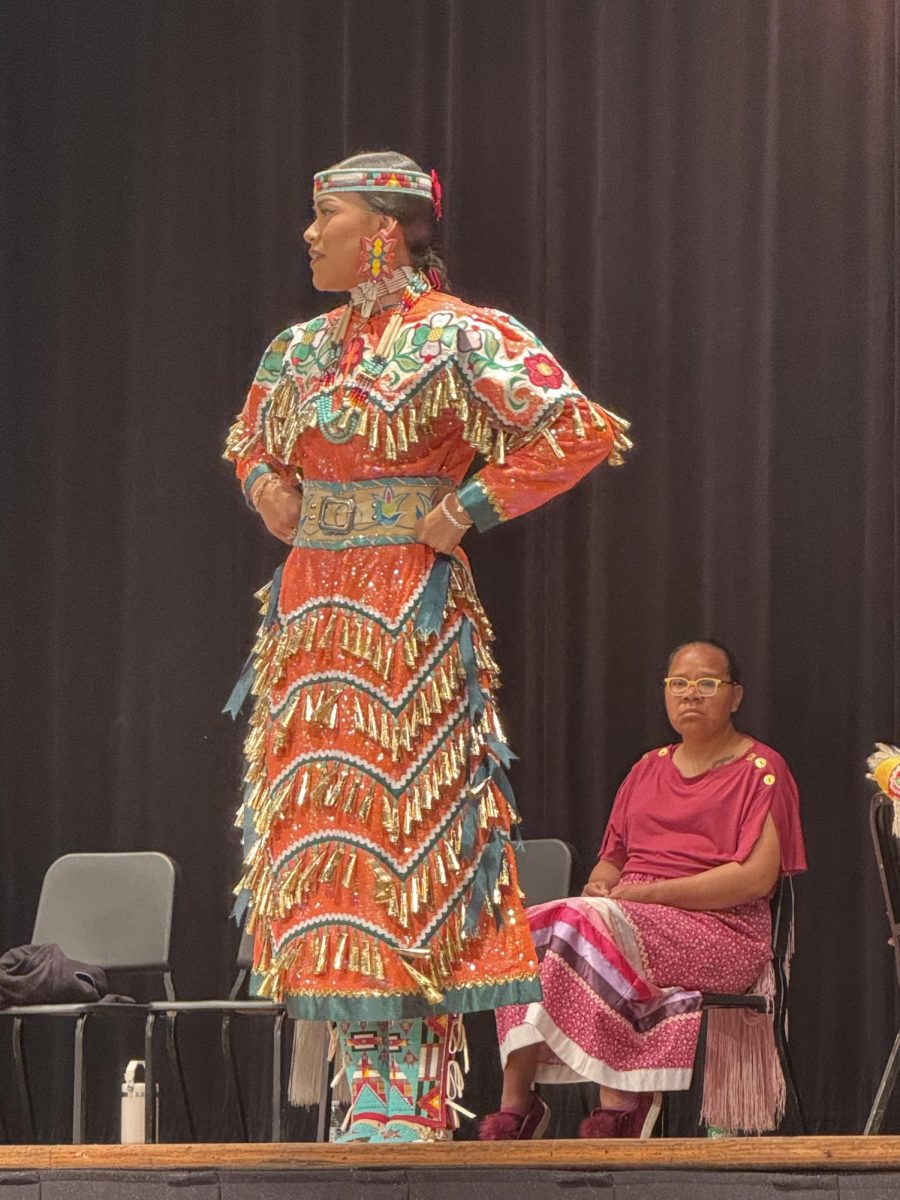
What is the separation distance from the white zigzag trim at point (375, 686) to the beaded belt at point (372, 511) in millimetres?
171

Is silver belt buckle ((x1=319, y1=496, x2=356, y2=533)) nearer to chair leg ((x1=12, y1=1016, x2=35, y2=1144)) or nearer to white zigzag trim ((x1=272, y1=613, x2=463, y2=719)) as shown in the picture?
white zigzag trim ((x1=272, y1=613, x2=463, y2=719))

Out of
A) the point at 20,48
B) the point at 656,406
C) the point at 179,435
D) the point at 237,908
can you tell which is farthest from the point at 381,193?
the point at 20,48

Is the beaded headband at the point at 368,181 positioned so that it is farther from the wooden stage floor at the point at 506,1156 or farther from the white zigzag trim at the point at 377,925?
the wooden stage floor at the point at 506,1156

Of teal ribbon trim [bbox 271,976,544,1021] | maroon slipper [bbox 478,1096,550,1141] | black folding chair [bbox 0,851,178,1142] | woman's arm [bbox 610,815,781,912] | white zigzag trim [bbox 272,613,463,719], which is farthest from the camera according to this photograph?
black folding chair [bbox 0,851,178,1142]

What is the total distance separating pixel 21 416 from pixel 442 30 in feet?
5.00

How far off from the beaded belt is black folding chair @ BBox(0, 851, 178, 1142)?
1838mm

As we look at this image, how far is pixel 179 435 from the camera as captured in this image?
17.6ft

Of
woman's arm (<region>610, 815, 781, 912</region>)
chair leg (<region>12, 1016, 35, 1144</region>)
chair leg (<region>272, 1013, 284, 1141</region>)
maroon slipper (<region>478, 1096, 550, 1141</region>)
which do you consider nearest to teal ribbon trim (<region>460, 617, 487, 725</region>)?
maroon slipper (<region>478, 1096, 550, 1141</region>)

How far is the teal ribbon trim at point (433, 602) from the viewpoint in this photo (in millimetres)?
3219

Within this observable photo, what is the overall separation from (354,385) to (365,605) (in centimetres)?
36

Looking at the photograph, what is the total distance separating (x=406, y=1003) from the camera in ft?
10.1

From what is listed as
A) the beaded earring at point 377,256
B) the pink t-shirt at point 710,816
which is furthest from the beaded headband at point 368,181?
the pink t-shirt at point 710,816

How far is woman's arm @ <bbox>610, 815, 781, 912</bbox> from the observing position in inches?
171

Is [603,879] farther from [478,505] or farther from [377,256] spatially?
[377,256]
